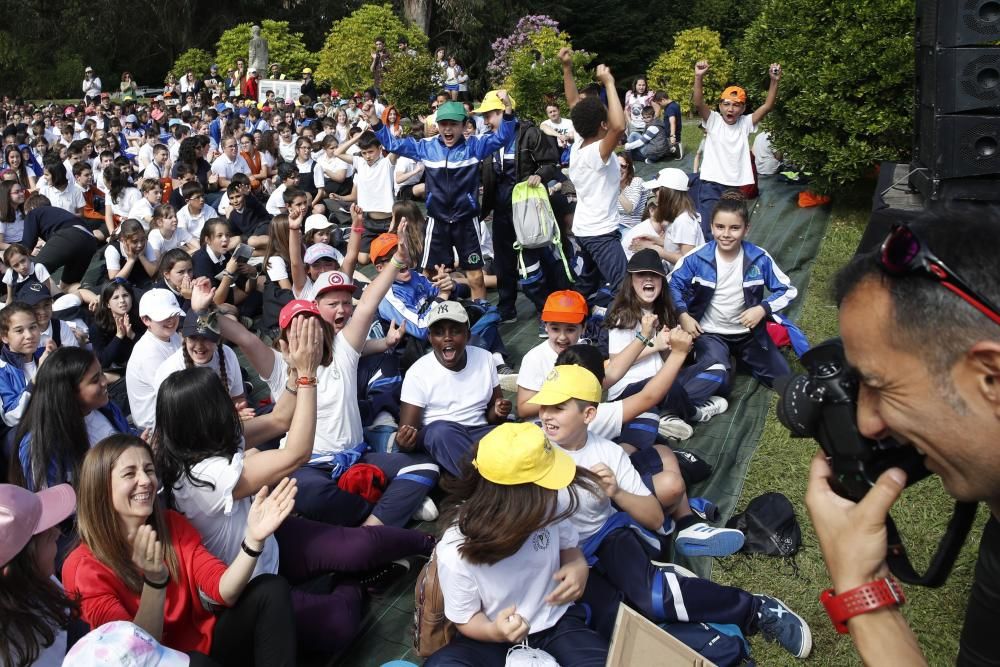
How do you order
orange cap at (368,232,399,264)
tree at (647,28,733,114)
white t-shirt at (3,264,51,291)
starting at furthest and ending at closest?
Answer: tree at (647,28,733,114), white t-shirt at (3,264,51,291), orange cap at (368,232,399,264)

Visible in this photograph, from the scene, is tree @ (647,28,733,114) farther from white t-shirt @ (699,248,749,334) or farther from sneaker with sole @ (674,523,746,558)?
sneaker with sole @ (674,523,746,558)

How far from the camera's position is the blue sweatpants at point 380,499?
13.9 ft

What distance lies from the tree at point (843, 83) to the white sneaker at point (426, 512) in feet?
22.3

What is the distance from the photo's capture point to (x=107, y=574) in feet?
9.66

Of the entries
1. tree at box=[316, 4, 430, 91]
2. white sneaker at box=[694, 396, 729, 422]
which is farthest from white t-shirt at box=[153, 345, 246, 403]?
tree at box=[316, 4, 430, 91]

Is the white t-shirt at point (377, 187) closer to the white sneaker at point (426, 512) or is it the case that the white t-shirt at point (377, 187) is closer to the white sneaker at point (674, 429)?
the white sneaker at point (674, 429)

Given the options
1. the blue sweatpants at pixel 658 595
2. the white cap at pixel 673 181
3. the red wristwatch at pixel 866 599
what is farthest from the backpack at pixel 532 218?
the red wristwatch at pixel 866 599

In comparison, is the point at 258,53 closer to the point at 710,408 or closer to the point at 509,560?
the point at 710,408

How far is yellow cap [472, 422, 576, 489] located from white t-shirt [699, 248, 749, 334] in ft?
10.9

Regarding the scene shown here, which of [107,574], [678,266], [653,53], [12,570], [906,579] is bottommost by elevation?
[653,53]

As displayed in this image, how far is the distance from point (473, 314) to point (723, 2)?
83.4 ft

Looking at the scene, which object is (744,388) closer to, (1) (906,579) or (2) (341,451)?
(2) (341,451)

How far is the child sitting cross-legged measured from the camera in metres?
3.52

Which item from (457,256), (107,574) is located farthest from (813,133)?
(107,574)
